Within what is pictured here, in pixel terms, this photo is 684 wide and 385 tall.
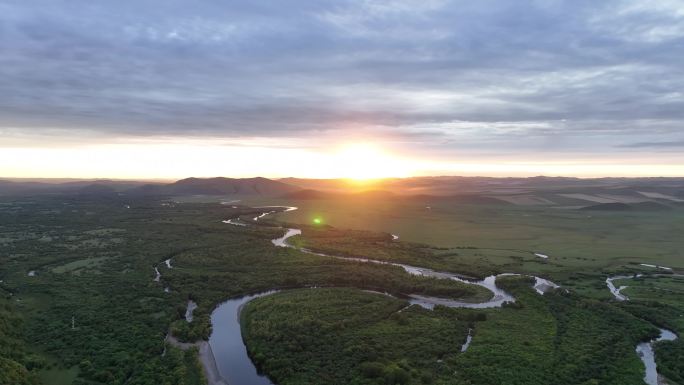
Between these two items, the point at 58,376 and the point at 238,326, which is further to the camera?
the point at 238,326

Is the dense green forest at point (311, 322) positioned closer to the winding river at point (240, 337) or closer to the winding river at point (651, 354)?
the winding river at point (651, 354)

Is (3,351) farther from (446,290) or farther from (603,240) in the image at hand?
(603,240)

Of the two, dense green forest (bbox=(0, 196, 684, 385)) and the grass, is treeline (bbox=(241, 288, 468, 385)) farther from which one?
the grass

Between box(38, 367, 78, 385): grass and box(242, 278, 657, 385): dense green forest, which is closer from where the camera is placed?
box(38, 367, 78, 385): grass

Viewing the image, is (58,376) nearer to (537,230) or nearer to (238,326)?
(238,326)

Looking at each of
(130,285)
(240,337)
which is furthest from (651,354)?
(130,285)

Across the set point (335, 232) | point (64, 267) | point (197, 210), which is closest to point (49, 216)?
point (197, 210)

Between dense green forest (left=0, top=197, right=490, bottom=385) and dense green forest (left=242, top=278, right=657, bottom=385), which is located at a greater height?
dense green forest (left=0, top=197, right=490, bottom=385)

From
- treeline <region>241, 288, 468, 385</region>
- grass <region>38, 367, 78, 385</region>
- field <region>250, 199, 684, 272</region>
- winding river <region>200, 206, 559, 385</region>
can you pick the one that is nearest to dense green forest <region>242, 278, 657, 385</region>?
treeline <region>241, 288, 468, 385</region>

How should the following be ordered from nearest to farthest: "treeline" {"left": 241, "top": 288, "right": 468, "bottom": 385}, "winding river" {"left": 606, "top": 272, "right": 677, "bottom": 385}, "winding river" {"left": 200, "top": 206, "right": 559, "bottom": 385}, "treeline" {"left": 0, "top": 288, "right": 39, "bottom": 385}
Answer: "treeline" {"left": 0, "top": 288, "right": 39, "bottom": 385} < "winding river" {"left": 606, "top": 272, "right": 677, "bottom": 385} < "treeline" {"left": 241, "top": 288, "right": 468, "bottom": 385} < "winding river" {"left": 200, "top": 206, "right": 559, "bottom": 385}

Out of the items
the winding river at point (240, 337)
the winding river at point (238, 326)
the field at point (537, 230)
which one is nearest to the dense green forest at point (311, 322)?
the winding river at point (240, 337)

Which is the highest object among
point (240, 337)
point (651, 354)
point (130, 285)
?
point (130, 285)

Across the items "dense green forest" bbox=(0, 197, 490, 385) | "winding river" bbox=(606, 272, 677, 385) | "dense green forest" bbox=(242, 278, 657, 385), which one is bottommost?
"winding river" bbox=(606, 272, 677, 385)
